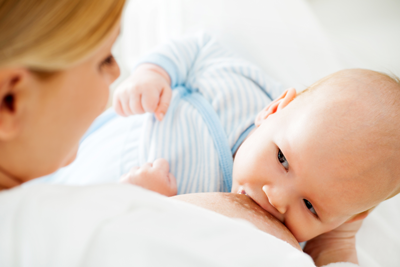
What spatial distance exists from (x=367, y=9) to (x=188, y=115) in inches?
35.7

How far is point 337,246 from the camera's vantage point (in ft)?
2.66

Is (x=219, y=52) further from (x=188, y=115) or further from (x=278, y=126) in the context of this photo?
(x=278, y=126)

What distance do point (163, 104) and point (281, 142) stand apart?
357 mm

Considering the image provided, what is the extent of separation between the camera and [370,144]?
1.94ft

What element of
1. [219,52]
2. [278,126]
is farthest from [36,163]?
[219,52]

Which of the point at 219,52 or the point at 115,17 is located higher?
the point at 115,17

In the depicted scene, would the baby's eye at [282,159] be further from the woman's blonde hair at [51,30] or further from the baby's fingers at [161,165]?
the woman's blonde hair at [51,30]

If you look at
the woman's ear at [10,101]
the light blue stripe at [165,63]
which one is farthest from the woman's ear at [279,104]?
the woman's ear at [10,101]

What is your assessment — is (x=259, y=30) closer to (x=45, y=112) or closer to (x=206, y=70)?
(x=206, y=70)

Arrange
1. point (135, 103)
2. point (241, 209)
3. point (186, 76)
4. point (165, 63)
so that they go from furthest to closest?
point (186, 76)
point (165, 63)
point (135, 103)
point (241, 209)

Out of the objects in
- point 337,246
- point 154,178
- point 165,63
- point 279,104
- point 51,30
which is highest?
point 51,30

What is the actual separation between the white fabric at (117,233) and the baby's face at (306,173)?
10.6 inches

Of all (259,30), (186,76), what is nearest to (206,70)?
(186,76)

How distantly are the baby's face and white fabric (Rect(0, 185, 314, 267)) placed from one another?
0.27m
